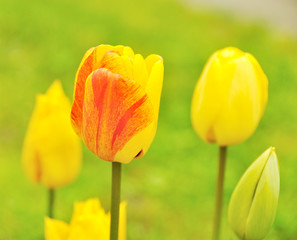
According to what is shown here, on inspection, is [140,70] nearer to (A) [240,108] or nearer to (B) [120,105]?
(B) [120,105]

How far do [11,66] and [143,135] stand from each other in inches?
107

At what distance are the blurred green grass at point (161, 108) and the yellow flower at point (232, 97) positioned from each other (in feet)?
1.64

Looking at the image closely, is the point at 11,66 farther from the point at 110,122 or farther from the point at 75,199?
the point at 110,122

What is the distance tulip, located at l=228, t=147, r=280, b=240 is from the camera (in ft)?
3.11

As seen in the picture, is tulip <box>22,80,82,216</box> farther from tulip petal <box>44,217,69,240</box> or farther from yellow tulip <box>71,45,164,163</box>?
yellow tulip <box>71,45,164,163</box>

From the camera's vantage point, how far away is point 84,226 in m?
0.98

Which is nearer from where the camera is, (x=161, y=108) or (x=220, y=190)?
(x=220, y=190)

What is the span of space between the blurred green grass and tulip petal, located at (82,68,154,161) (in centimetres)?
73

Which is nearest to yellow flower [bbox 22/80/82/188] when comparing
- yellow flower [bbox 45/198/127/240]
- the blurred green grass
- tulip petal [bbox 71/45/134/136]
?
yellow flower [bbox 45/198/127/240]

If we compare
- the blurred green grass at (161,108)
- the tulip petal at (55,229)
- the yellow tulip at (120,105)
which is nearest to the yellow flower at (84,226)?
the tulip petal at (55,229)

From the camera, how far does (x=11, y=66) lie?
349cm

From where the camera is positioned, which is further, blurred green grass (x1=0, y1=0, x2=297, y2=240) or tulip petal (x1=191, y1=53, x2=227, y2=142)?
blurred green grass (x1=0, y1=0, x2=297, y2=240)

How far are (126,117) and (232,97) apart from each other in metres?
0.28

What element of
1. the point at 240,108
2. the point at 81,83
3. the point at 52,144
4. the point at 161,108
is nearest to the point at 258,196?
the point at 240,108
